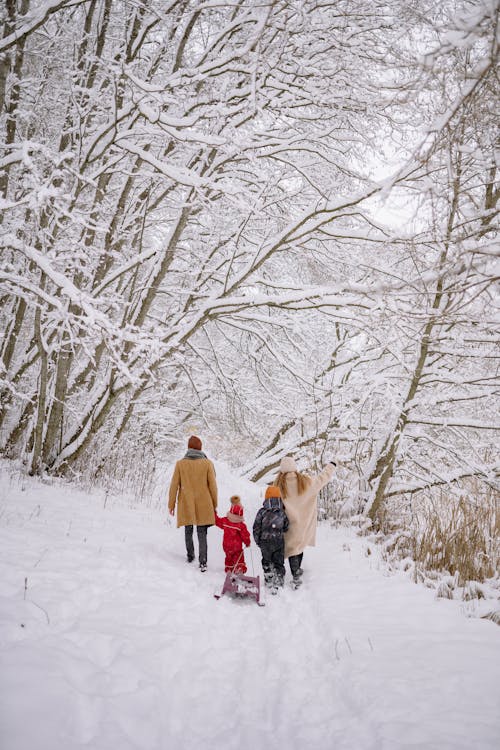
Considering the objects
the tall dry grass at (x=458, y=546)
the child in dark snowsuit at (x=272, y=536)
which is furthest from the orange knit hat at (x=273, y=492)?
the tall dry grass at (x=458, y=546)

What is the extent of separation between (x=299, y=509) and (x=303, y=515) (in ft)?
0.25

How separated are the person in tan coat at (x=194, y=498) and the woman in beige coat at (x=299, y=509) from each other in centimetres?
84

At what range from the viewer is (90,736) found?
166 centimetres

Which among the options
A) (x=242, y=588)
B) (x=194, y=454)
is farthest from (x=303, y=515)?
(x=194, y=454)

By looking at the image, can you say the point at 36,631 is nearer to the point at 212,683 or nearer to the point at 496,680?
the point at 212,683

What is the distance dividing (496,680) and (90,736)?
6.52 ft

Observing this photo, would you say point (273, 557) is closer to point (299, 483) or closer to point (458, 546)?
point (299, 483)

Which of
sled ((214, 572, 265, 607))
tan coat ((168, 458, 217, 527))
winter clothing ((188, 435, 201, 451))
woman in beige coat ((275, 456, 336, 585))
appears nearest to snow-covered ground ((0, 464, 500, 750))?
sled ((214, 572, 265, 607))

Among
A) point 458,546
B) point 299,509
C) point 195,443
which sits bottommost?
point 458,546

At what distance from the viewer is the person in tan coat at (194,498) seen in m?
4.36

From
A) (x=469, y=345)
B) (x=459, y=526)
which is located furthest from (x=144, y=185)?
(x=459, y=526)

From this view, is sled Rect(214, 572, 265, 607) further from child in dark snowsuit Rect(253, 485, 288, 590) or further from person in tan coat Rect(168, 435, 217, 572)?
person in tan coat Rect(168, 435, 217, 572)

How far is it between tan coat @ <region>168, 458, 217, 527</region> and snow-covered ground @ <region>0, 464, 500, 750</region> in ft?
1.89

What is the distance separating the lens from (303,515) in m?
4.34
